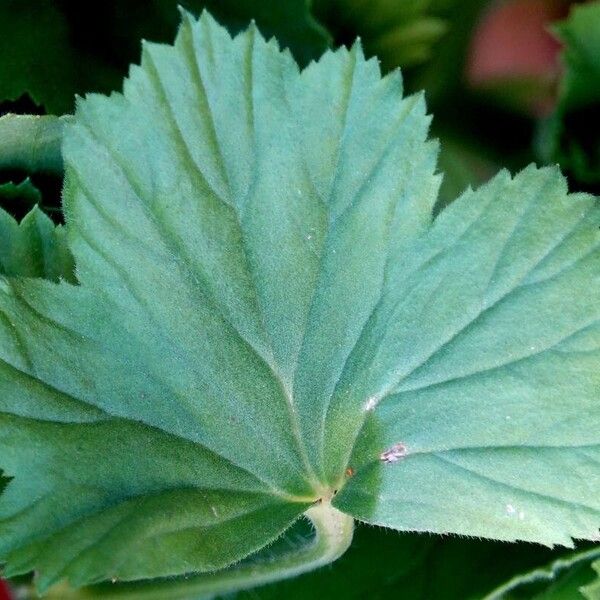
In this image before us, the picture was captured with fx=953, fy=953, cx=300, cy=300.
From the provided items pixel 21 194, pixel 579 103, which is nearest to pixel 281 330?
pixel 21 194

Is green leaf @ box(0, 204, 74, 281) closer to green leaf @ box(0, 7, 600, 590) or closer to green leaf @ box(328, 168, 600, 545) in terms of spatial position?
green leaf @ box(0, 7, 600, 590)

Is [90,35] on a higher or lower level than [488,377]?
higher

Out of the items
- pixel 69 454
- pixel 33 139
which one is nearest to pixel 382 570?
pixel 69 454

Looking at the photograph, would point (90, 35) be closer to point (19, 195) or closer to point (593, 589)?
point (19, 195)

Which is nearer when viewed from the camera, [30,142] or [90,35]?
[30,142]

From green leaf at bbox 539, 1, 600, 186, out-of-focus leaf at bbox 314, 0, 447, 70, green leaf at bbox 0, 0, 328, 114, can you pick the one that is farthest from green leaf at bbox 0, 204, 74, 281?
green leaf at bbox 539, 1, 600, 186

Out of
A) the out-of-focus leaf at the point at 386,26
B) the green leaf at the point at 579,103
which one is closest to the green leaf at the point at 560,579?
the green leaf at the point at 579,103
